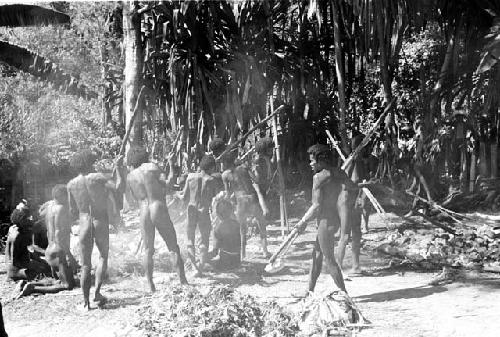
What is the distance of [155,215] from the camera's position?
7.02 meters

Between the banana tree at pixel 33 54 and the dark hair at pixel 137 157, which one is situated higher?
the banana tree at pixel 33 54

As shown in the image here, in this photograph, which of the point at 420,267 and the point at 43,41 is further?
the point at 43,41

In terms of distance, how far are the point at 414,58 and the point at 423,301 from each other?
10.4m

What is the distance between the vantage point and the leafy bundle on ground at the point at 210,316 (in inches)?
176

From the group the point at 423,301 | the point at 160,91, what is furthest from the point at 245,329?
the point at 160,91

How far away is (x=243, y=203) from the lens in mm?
9023

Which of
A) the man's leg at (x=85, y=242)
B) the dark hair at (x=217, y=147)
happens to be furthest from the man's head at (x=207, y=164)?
the man's leg at (x=85, y=242)

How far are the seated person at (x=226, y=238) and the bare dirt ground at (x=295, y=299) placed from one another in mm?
204

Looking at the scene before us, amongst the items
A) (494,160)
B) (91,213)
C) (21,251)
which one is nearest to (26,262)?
(21,251)

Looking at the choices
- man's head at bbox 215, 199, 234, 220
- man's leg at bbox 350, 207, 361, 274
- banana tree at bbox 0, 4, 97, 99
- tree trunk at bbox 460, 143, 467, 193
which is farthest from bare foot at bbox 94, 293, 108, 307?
tree trunk at bbox 460, 143, 467, 193

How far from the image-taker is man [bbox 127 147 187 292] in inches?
277

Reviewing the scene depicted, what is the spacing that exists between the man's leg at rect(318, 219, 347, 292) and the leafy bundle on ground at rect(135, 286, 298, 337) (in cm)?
120

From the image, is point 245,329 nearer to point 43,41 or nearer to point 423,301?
point 423,301

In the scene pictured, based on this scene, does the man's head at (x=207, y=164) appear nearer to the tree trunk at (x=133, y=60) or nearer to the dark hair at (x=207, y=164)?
the dark hair at (x=207, y=164)
